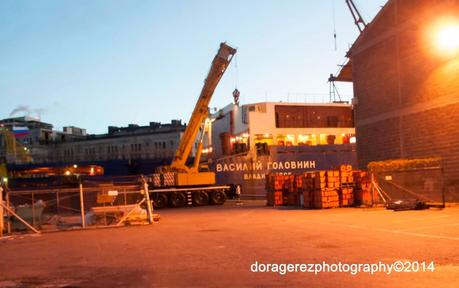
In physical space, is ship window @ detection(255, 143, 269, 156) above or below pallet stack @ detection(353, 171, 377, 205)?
above

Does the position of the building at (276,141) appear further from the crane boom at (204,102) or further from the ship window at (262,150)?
the crane boom at (204,102)

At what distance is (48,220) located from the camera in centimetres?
2367

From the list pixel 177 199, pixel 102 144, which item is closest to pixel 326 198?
pixel 177 199

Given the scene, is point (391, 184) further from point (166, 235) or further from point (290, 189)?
point (166, 235)

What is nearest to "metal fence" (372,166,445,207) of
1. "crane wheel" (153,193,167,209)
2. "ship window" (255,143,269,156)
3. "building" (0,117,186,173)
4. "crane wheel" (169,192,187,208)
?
"crane wheel" (169,192,187,208)

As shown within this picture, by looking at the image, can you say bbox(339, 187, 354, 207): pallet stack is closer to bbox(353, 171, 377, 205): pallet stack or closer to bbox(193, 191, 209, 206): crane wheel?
bbox(353, 171, 377, 205): pallet stack

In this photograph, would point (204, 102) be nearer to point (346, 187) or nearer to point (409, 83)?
point (346, 187)

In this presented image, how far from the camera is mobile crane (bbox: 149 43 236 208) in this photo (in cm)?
3353

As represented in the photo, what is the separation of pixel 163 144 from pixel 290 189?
67742 millimetres

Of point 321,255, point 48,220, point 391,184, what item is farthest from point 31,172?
point 321,255

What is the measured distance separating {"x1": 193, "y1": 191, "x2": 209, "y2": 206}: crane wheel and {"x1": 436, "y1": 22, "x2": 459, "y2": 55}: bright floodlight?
1723 centimetres

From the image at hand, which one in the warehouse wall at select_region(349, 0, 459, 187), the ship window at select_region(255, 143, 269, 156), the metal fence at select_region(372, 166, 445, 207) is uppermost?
the warehouse wall at select_region(349, 0, 459, 187)

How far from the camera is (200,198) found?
114 feet

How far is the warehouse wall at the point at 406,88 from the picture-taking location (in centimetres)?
2494
